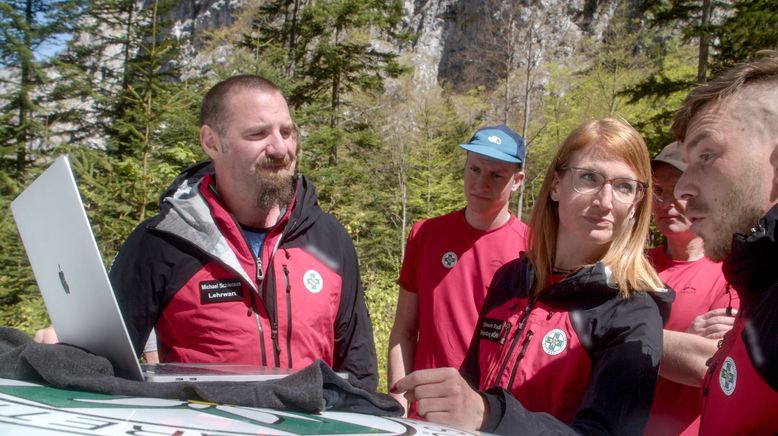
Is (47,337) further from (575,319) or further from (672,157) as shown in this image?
(672,157)

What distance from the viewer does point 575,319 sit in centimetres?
174

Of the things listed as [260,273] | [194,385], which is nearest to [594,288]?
[194,385]

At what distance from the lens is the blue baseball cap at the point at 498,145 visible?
3.37 metres

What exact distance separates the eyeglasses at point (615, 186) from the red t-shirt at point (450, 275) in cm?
125

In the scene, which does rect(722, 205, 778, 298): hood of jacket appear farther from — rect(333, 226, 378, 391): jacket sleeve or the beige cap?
rect(333, 226, 378, 391): jacket sleeve

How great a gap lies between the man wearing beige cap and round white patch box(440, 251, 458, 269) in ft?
3.16

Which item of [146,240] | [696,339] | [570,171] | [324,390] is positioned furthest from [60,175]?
[696,339]

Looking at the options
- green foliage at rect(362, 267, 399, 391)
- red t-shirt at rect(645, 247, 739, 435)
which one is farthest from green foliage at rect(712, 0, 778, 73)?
red t-shirt at rect(645, 247, 739, 435)

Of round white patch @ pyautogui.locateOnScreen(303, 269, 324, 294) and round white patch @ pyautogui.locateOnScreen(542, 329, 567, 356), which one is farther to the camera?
round white patch @ pyautogui.locateOnScreen(303, 269, 324, 294)

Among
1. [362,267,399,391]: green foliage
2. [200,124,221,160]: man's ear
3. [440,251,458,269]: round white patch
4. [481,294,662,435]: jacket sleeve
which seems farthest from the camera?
[362,267,399,391]: green foliage

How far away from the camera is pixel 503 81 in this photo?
86.9 ft

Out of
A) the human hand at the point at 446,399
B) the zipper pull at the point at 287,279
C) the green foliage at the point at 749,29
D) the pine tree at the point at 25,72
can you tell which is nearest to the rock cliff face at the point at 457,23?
the green foliage at the point at 749,29

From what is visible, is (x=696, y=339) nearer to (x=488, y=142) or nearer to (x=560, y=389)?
(x=560, y=389)

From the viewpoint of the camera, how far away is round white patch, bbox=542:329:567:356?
5.66 feet
